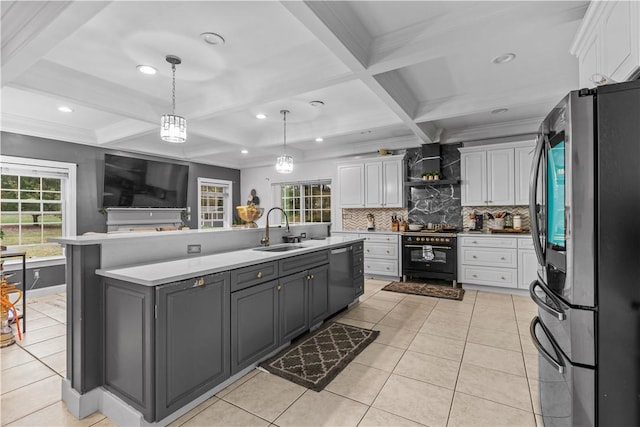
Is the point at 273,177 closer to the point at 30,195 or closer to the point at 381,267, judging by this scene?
the point at 381,267

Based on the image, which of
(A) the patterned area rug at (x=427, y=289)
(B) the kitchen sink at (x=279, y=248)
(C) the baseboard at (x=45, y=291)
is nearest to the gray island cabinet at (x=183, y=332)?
(B) the kitchen sink at (x=279, y=248)

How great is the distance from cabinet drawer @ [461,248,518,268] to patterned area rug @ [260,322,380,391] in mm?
2579

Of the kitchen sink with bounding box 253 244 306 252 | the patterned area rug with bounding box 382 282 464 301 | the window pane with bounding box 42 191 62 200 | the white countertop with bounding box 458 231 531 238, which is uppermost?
the window pane with bounding box 42 191 62 200

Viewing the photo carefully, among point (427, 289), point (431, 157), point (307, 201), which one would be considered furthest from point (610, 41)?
point (307, 201)

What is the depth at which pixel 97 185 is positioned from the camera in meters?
5.43

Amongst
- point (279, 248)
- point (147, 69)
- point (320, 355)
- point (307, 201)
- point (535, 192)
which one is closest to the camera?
point (535, 192)

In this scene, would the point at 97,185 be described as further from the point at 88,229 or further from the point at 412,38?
the point at 412,38

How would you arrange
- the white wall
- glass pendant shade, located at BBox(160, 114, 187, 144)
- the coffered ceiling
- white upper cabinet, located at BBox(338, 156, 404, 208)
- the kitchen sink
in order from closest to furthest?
the coffered ceiling < glass pendant shade, located at BBox(160, 114, 187, 144) < the kitchen sink < white upper cabinet, located at BBox(338, 156, 404, 208) < the white wall

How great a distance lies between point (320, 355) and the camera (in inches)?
104

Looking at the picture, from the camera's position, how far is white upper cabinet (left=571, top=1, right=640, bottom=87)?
147 cm

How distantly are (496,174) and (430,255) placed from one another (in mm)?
1685

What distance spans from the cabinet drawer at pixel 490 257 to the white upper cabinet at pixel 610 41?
3013 mm

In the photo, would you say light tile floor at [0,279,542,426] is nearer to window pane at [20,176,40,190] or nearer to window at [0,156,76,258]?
window at [0,156,76,258]

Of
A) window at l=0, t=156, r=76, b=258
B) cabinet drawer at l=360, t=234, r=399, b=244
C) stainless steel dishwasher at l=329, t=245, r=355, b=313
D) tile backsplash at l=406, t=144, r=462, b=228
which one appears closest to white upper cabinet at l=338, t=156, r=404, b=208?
tile backsplash at l=406, t=144, r=462, b=228
